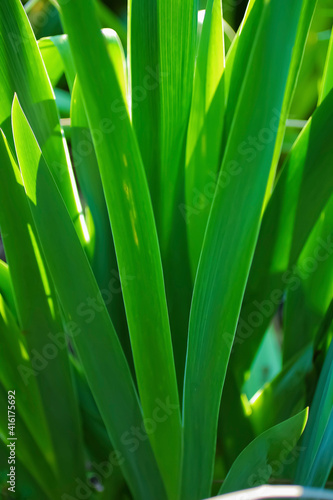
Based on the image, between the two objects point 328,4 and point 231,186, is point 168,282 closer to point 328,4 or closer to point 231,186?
point 231,186

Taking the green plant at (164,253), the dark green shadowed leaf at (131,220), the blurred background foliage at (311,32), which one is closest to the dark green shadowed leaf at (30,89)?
the green plant at (164,253)

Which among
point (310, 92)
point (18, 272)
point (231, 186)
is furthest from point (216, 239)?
point (310, 92)

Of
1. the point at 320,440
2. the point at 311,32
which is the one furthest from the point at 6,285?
the point at 311,32

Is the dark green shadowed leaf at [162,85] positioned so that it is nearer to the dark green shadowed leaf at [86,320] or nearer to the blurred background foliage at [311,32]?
the dark green shadowed leaf at [86,320]

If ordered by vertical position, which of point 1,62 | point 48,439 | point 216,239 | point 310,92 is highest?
point 310,92

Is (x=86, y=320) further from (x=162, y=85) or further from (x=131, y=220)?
(x=162, y=85)

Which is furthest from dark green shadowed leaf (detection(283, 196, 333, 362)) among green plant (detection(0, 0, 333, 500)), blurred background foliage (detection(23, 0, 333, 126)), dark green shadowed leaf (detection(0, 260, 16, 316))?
blurred background foliage (detection(23, 0, 333, 126))

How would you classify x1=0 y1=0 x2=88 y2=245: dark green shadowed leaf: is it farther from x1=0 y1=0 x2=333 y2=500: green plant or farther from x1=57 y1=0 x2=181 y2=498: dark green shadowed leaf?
x1=57 y1=0 x2=181 y2=498: dark green shadowed leaf
